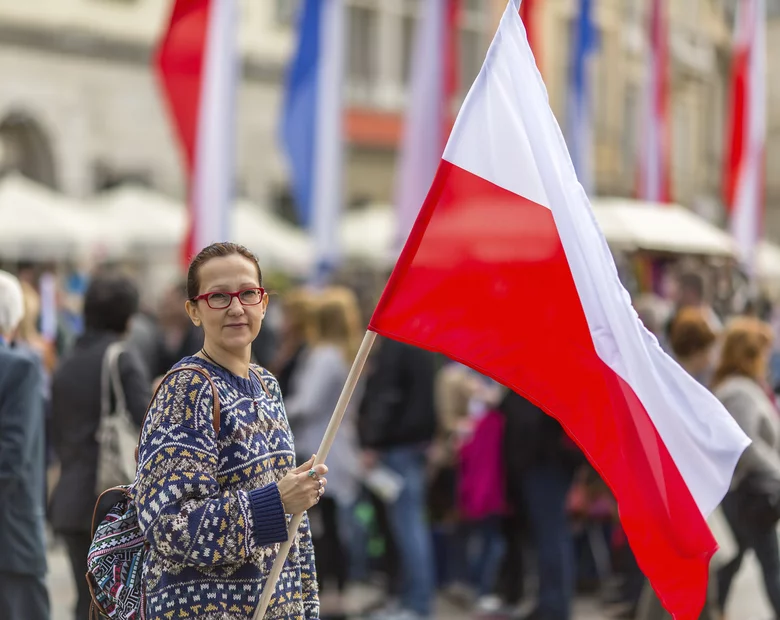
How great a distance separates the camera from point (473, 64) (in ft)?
108

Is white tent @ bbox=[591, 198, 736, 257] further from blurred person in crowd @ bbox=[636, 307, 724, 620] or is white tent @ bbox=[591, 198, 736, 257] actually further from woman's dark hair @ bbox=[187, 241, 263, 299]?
woman's dark hair @ bbox=[187, 241, 263, 299]

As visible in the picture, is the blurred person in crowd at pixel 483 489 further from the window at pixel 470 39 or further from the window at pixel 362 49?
the window at pixel 470 39

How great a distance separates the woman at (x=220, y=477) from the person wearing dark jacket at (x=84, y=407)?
251 cm

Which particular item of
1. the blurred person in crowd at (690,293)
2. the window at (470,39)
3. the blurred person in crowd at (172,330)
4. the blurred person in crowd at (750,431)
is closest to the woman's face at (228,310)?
the blurred person in crowd at (750,431)

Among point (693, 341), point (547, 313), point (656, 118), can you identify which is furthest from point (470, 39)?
point (547, 313)

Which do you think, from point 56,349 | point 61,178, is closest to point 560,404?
point 56,349

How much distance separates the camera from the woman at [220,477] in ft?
11.2

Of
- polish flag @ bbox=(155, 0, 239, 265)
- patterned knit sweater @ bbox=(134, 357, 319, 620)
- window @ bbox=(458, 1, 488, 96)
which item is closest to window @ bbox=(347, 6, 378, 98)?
window @ bbox=(458, 1, 488, 96)

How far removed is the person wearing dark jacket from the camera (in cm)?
605

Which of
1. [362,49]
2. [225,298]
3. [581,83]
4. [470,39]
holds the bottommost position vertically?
[225,298]

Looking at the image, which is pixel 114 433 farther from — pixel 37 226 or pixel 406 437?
pixel 37 226

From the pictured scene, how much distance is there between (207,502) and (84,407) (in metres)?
2.93

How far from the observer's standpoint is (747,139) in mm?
17312

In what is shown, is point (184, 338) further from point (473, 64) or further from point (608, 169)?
point (608, 169)
